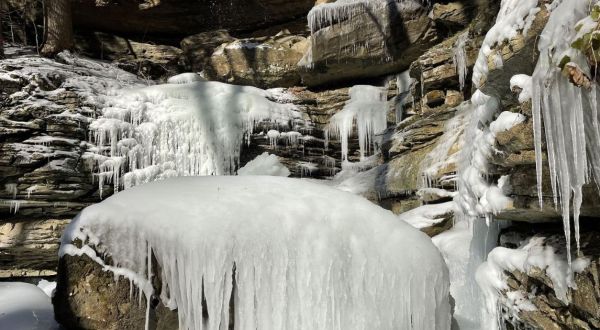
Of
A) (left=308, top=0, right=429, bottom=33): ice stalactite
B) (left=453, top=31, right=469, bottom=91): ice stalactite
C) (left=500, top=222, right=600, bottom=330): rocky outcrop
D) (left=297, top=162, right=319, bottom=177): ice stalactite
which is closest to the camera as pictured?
(left=500, top=222, right=600, bottom=330): rocky outcrop

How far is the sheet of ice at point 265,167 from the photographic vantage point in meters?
8.33

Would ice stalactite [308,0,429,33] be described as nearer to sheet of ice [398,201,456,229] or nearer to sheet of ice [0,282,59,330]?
sheet of ice [398,201,456,229]

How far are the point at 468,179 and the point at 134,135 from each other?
6.19m

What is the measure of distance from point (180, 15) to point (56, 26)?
3721mm

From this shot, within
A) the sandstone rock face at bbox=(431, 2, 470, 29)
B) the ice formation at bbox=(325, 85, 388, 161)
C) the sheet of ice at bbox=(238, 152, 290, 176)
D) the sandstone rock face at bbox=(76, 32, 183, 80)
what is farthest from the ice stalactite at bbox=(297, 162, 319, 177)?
the sandstone rock face at bbox=(76, 32, 183, 80)

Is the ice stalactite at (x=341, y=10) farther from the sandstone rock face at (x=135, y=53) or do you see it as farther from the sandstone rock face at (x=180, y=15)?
the sandstone rock face at (x=135, y=53)

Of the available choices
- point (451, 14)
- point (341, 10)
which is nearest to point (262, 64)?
point (341, 10)

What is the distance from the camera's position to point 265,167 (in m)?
8.37

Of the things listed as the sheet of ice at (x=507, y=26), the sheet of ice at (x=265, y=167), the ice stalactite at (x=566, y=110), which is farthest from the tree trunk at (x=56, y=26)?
the ice stalactite at (x=566, y=110)

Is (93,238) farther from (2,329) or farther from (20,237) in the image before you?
(20,237)

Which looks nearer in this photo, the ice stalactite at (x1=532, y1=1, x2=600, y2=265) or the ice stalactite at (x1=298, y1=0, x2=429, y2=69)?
the ice stalactite at (x1=532, y1=1, x2=600, y2=265)

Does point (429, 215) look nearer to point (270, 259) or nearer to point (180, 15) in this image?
point (270, 259)

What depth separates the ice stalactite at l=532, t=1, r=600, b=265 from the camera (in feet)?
6.88

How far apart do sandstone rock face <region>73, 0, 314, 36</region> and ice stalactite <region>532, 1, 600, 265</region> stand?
1004 centimetres
